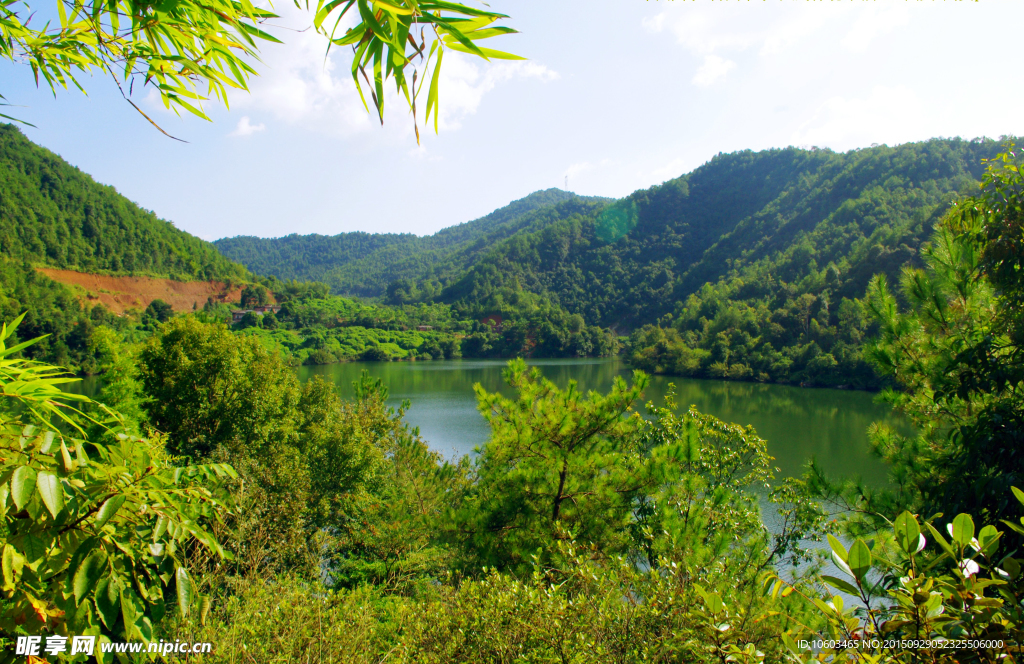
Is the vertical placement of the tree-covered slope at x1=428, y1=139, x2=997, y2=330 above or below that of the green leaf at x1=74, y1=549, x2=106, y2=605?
above

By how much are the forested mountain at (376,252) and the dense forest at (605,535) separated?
331 feet

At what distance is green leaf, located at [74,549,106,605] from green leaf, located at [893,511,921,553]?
1.20 m

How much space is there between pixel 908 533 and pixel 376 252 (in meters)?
143

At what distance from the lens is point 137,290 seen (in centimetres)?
5309

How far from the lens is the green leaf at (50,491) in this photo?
2.17 feet

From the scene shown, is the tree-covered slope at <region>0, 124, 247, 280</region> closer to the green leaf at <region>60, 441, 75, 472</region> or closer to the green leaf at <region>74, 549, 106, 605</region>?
the green leaf at <region>60, 441, 75, 472</region>

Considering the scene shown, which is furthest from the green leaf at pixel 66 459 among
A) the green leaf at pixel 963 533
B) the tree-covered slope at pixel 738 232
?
the tree-covered slope at pixel 738 232

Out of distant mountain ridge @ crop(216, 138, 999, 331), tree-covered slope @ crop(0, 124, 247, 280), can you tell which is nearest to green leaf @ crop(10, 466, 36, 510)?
distant mountain ridge @ crop(216, 138, 999, 331)

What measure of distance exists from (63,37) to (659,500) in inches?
190

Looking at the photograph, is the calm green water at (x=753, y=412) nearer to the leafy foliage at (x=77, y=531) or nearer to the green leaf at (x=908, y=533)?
the green leaf at (x=908, y=533)

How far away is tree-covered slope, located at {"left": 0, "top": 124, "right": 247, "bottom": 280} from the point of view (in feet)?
169

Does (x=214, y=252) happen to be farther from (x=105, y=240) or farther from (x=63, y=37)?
(x=63, y=37)

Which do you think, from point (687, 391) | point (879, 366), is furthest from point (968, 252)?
point (687, 391)

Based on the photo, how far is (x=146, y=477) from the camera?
830mm
